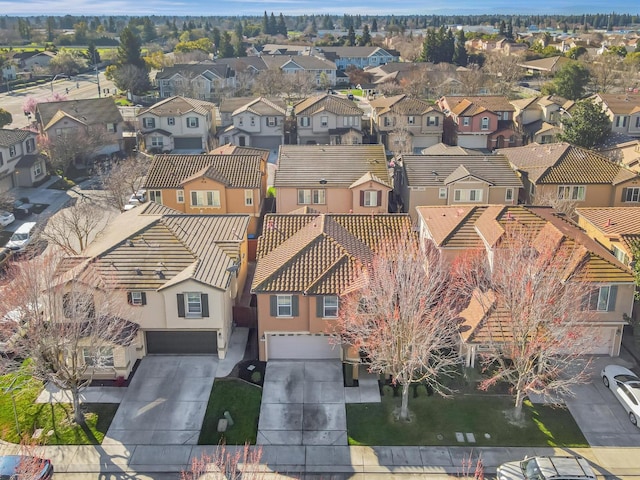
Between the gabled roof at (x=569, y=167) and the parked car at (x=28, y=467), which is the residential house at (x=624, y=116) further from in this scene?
the parked car at (x=28, y=467)

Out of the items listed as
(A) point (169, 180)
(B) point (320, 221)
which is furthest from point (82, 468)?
(A) point (169, 180)

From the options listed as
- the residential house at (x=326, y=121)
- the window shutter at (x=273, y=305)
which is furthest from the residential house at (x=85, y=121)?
the window shutter at (x=273, y=305)

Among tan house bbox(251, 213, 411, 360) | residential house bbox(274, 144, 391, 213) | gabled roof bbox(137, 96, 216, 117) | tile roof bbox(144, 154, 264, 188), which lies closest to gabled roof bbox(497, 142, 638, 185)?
residential house bbox(274, 144, 391, 213)

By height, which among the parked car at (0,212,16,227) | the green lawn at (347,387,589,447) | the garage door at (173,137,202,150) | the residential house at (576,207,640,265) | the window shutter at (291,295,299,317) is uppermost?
the residential house at (576,207,640,265)

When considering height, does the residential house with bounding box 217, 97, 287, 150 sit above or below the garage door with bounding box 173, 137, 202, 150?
above

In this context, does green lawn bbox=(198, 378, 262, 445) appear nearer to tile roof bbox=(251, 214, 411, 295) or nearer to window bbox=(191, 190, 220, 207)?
tile roof bbox=(251, 214, 411, 295)

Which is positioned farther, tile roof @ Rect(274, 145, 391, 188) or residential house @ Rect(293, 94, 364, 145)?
residential house @ Rect(293, 94, 364, 145)

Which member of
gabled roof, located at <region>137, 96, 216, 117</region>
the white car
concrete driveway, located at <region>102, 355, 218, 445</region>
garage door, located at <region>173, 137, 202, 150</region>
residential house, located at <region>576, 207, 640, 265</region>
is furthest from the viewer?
garage door, located at <region>173, 137, 202, 150</region>
